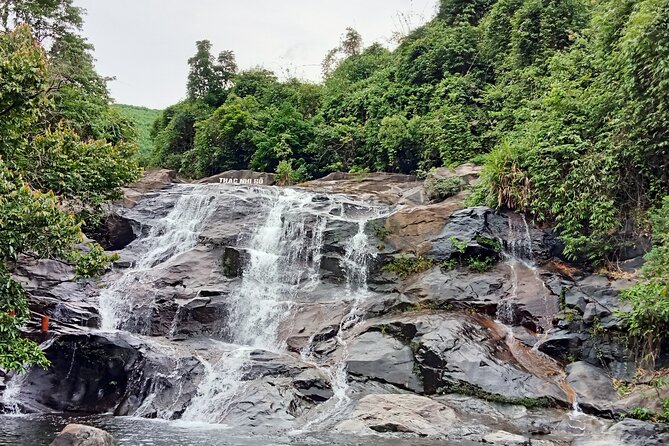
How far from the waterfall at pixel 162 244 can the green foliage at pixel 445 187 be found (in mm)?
7520

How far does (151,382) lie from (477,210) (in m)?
9.56

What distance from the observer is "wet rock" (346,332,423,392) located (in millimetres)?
11141

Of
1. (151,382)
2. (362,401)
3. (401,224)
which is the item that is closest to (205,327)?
(151,382)

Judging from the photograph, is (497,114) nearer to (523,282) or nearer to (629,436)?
(523,282)

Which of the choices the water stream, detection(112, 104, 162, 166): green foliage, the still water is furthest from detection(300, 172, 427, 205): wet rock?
detection(112, 104, 162, 166): green foliage

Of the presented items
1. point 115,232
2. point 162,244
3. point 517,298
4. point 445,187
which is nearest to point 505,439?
point 517,298

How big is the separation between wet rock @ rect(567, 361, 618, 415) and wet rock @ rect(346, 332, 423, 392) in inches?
120

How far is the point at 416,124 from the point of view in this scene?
22516 mm

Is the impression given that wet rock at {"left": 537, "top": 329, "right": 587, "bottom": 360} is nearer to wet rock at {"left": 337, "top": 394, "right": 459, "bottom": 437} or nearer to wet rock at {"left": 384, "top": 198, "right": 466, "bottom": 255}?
wet rock at {"left": 337, "top": 394, "right": 459, "bottom": 437}

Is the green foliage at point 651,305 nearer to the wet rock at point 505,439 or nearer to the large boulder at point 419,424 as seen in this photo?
the large boulder at point 419,424

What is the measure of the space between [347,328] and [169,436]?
550 cm

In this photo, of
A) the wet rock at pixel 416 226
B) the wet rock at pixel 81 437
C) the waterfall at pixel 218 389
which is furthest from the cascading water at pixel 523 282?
the wet rock at pixel 81 437

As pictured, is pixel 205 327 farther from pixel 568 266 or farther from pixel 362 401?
pixel 568 266

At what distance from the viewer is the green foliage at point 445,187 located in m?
17.3
